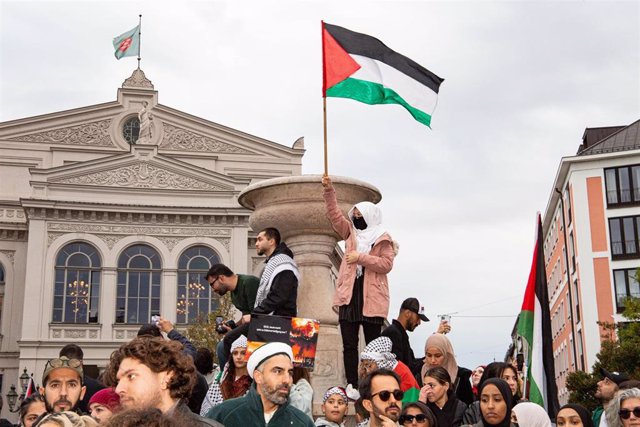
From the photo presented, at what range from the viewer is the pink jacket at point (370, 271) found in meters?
8.30

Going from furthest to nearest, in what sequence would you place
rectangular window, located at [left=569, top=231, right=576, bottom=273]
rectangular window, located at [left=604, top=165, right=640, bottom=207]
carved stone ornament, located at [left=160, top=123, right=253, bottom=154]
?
carved stone ornament, located at [left=160, top=123, right=253, bottom=154], rectangular window, located at [left=569, top=231, right=576, bottom=273], rectangular window, located at [left=604, top=165, right=640, bottom=207]

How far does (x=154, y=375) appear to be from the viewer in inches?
158

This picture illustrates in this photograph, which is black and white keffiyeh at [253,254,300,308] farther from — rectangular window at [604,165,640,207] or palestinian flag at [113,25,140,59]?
palestinian flag at [113,25,140,59]

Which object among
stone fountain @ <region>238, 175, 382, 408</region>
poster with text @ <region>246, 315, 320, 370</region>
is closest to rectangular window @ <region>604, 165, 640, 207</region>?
stone fountain @ <region>238, 175, 382, 408</region>

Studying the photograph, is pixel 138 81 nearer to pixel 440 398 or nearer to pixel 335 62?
pixel 335 62

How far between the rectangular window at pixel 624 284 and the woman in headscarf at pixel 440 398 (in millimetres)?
40210

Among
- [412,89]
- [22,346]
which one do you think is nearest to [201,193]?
[22,346]

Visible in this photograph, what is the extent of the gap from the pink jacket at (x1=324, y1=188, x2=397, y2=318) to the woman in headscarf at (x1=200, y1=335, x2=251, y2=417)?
1.70 metres

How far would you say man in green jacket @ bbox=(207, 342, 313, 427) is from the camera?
482 centimetres

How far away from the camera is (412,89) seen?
9.98 metres

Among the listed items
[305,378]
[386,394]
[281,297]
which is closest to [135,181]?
[281,297]

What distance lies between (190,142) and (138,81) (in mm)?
5068

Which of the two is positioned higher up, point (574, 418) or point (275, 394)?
point (275, 394)

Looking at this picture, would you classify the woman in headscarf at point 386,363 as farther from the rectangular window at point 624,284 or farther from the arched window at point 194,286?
the rectangular window at point 624,284
